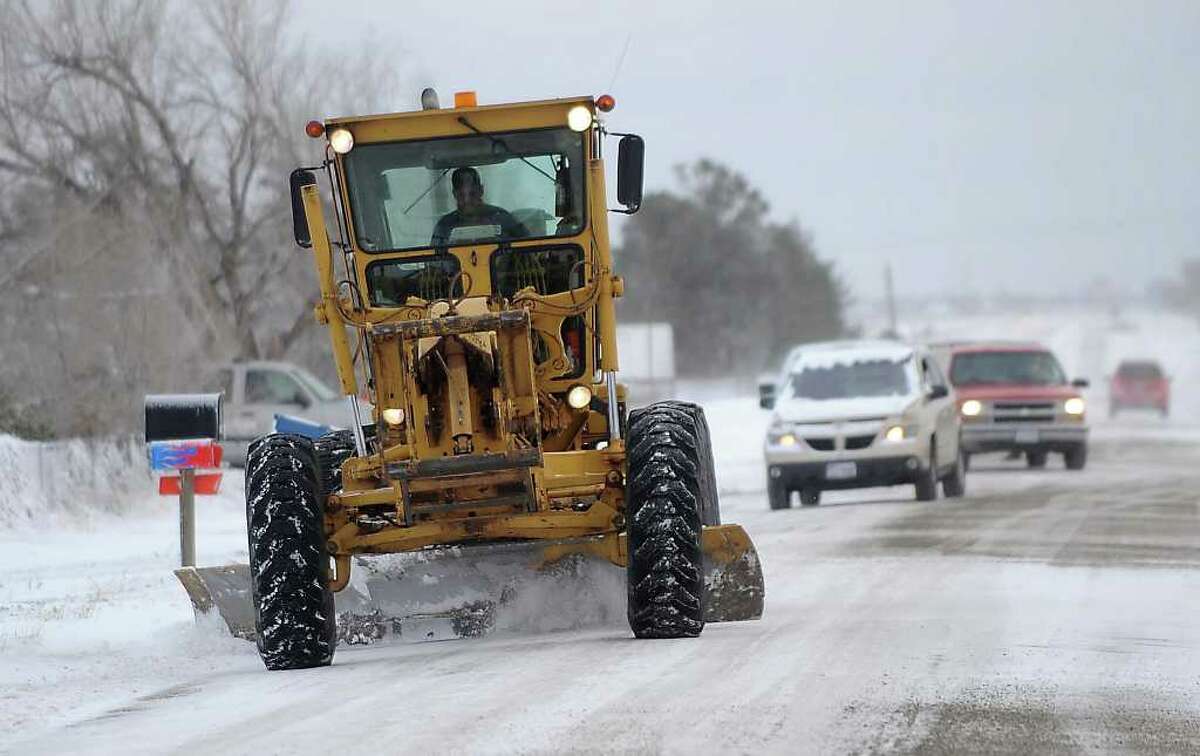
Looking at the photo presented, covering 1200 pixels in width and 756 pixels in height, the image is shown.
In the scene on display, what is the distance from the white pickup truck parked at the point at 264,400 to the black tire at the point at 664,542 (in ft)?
56.6

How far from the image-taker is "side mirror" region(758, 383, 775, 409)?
2212 cm

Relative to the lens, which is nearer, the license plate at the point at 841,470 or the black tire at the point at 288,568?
the black tire at the point at 288,568

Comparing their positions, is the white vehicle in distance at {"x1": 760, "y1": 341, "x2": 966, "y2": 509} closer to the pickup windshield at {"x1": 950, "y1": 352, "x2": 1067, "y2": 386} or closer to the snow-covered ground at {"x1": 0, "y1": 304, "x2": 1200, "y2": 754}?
the snow-covered ground at {"x1": 0, "y1": 304, "x2": 1200, "y2": 754}

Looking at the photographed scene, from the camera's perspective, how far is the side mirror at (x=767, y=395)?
22120 mm

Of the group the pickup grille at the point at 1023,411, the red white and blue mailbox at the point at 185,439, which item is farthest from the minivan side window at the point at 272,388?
the red white and blue mailbox at the point at 185,439

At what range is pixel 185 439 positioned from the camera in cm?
1347

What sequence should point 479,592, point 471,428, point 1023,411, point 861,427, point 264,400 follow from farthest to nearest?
point 1023,411, point 264,400, point 861,427, point 479,592, point 471,428

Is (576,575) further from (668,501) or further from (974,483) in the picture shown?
(974,483)

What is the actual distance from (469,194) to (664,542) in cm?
235

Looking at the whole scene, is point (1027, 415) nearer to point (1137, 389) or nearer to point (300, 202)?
point (300, 202)

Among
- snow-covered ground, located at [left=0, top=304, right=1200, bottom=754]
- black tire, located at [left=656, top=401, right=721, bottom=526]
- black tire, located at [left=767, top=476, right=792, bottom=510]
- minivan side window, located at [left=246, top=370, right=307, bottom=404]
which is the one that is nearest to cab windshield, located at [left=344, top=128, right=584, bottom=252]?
black tire, located at [left=656, top=401, right=721, bottom=526]

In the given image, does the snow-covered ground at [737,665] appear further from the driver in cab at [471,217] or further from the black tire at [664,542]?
the driver in cab at [471,217]

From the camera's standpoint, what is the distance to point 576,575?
1093cm

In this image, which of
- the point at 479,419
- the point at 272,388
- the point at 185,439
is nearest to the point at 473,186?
the point at 479,419
